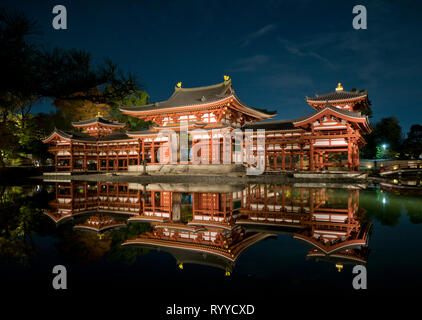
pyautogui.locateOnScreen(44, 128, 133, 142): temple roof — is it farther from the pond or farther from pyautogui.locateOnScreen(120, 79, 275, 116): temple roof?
the pond

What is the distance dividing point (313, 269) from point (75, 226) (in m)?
6.05

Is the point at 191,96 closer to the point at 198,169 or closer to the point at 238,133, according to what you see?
the point at 238,133

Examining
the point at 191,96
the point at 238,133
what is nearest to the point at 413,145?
the point at 238,133

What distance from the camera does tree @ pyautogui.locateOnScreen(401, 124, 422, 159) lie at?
3938cm

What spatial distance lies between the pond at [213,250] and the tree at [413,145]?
40941 mm

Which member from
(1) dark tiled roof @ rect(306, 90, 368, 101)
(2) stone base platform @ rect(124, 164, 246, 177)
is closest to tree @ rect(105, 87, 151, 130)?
(2) stone base platform @ rect(124, 164, 246, 177)

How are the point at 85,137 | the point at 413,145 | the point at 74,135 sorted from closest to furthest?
the point at 74,135 < the point at 85,137 < the point at 413,145

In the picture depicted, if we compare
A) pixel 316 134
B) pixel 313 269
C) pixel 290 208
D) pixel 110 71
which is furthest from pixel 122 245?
pixel 316 134

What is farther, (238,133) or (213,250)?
(238,133)

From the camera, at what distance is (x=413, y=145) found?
131 ft

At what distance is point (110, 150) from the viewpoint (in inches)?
1374

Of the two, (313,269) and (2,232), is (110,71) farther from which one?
(313,269)

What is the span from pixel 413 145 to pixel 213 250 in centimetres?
4905

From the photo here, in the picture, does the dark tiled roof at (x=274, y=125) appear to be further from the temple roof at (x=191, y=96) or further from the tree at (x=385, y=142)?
the tree at (x=385, y=142)
